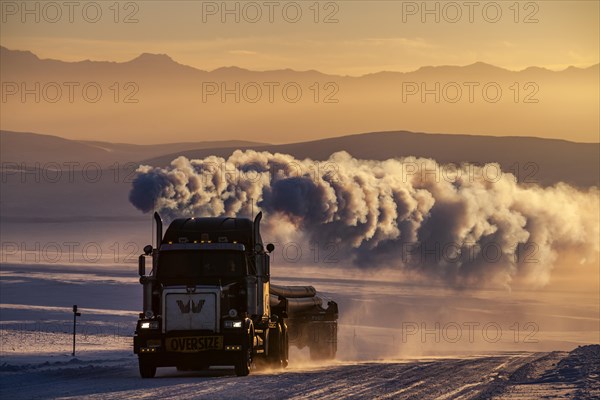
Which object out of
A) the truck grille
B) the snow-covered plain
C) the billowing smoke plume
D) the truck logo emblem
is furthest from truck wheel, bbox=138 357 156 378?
the billowing smoke plume

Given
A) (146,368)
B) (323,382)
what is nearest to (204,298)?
(146,368)

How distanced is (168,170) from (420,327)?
5472 cm

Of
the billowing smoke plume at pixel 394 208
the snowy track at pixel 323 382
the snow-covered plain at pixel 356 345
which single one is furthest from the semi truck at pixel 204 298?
the billowing smoke plume at pixel 394 208

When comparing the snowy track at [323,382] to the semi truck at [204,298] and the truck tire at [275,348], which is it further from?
the truck tire at [275,348]

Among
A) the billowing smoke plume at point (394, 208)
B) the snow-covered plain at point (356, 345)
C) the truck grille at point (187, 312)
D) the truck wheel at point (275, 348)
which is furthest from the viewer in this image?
the billowing smoke plume at point (394, 208)

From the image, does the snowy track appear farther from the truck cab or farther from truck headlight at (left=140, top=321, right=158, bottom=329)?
truck headlight at (left=140, top=321, right=158, bottom=329)

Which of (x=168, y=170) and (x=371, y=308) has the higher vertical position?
(x=168, y=170)

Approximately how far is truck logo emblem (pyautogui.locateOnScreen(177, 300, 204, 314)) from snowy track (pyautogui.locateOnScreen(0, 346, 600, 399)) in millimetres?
2138

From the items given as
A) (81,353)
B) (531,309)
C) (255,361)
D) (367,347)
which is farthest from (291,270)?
(255,361)

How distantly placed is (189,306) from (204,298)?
0.54 metres

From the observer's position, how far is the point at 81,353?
6116cm

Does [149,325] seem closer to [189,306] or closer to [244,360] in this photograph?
[189,306]

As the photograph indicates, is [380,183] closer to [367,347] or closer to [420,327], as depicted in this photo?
[367,347]

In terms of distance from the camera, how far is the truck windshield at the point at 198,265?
43.7m
